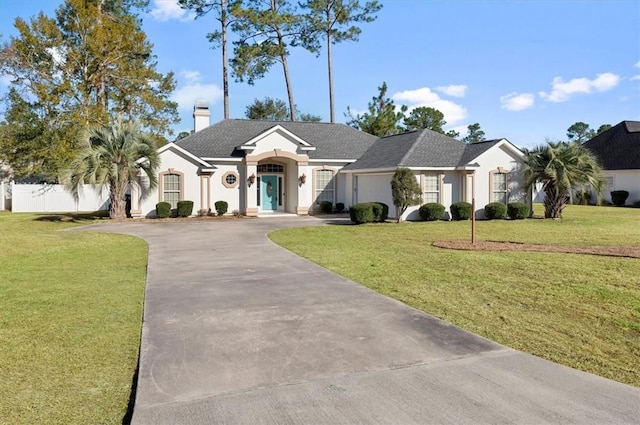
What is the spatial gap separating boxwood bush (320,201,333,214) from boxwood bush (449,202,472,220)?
6.84 metres

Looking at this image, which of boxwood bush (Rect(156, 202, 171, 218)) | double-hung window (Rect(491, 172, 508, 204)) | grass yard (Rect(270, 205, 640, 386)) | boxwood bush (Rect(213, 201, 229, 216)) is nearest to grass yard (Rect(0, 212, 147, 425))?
grass yard (Rect(270, 205, 640, 386))

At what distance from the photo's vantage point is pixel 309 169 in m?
27.5

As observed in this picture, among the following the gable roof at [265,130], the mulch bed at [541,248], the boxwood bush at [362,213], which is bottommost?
the mulch bed at [541,248]

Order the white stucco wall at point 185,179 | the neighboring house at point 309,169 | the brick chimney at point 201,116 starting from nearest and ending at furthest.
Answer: the neighboring house at point 309,169, the white stucco wall at point 185,179, the brick chimney at point 201,116

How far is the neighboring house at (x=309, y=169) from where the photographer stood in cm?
2400

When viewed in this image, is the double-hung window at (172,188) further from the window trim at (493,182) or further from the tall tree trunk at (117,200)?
the window trim at (493,182)

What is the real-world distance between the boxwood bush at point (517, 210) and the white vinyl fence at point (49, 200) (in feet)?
77.9

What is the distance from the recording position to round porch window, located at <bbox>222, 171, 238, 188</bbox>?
25984mm

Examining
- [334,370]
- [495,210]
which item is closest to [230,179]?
[495,210]

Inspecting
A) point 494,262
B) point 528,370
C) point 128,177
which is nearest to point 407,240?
point 494,262

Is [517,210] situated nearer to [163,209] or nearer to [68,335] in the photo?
[163,209]

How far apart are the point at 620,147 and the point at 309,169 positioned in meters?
26.7

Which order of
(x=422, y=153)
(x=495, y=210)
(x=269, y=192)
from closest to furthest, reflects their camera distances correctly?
(x=495, y=210) → (x=422, y=153) → (x=269, y=192)

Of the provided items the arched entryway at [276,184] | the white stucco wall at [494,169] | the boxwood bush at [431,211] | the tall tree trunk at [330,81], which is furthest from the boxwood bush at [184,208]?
the tall tree trunk at [330,81]
